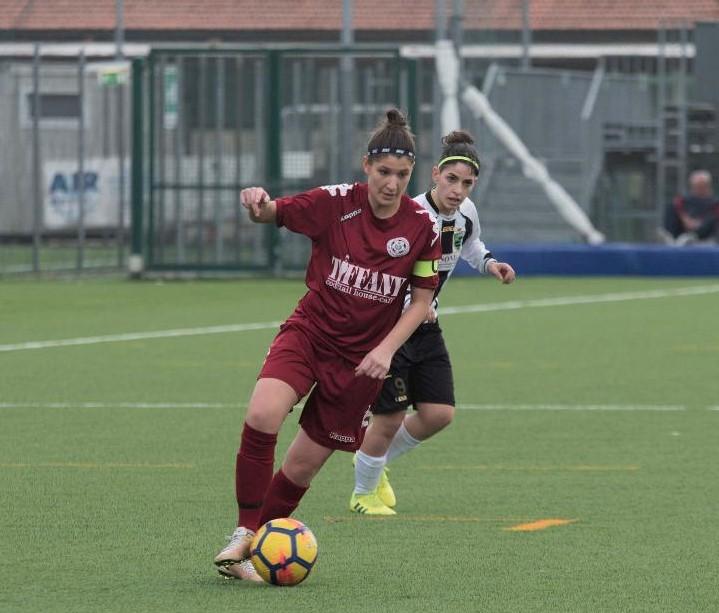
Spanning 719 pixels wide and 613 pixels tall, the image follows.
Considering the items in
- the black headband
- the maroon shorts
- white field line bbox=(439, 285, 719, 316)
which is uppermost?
the black headband

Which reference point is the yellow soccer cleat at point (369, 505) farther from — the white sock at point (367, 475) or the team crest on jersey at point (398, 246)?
the team crest on jersey at point (398, 246)

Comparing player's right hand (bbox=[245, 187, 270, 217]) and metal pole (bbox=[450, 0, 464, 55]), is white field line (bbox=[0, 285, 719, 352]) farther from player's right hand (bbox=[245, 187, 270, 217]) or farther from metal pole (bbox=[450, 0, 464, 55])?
player's right hand (bbox=[245, 187, 270, 217])

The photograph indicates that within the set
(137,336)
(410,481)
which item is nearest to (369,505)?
(410,481)

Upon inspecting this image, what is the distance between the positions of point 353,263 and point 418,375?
171cm

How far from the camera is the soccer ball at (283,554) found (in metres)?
6.97

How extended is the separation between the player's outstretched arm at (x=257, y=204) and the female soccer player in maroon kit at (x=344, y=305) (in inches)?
0.7

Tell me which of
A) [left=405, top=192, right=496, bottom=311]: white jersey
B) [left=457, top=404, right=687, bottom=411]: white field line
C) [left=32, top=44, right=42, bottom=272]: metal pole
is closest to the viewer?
[left=405, top=192, right=496, bottom=311]: white jersey

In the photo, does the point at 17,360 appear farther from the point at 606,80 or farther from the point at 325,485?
the point at 606,80

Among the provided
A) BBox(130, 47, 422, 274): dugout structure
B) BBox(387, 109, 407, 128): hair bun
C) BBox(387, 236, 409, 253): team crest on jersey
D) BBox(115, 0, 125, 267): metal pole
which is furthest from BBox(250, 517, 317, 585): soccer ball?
BBox(115, 0, 125, 267): metal pole

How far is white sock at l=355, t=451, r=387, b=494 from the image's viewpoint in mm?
8781

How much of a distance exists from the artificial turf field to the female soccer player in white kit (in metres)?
0.18

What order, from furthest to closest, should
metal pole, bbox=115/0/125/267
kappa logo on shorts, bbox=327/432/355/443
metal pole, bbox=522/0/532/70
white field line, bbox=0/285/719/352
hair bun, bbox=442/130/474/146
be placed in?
metal pole, bbox=522/0/532/70, metal pole, bbox=115/0/125/267, white field line, bbox=0/285/719/352, hair bun, bbox=442/130/474/146, kappa logo on shorts, bbox=327/432/355/443

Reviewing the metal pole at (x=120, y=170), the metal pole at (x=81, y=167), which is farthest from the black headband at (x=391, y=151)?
the metal pole at (x=120, y=170)

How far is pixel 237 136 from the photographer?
25.8 m
